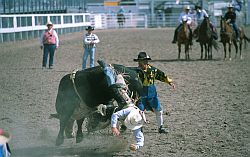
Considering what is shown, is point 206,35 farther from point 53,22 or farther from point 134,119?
point 53,22

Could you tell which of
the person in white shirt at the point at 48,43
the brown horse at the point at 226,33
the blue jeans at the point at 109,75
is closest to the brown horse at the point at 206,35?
the brown horse at the point at 226,33

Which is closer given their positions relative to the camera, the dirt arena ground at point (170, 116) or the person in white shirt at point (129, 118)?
the person in white shirt at point (129, 118)

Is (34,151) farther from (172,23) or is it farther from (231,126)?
(172,23)

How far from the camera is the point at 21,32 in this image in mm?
30531

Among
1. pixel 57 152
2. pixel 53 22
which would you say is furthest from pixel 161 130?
pixel 53 22

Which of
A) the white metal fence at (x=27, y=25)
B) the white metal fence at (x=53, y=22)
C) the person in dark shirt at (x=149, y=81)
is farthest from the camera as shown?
the white metal fence at (x=53, y=22)

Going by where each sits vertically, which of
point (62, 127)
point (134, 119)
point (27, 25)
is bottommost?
point (62, 127)

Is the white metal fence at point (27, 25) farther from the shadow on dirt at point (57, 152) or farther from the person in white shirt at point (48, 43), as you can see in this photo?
the shadow on dirt at point (57, 152)

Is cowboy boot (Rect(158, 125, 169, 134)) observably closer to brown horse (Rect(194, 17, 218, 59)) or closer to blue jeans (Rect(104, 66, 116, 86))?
blue jeans (Rect(104, 66, 116, 86))

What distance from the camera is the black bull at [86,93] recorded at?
6875 millimetres

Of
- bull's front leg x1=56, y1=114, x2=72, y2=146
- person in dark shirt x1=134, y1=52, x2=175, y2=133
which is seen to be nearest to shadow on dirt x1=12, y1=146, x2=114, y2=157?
bull's front leg x1=56, y1=114, x2=72, y2=146

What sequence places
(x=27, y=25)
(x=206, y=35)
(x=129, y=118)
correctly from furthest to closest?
1. (x=27, y=25)
2. (x=206, y=35)
3. (x=129, y=118)

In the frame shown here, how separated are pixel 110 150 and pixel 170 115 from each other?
2596 millimetres

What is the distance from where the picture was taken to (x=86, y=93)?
696 cm
